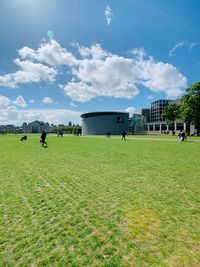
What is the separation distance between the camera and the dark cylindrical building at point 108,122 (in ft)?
289

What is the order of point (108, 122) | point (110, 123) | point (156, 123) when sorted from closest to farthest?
1. point (110, 123)
2. point (108, 122)
3. point (156, 123)

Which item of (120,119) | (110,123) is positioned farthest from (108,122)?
(120,119)

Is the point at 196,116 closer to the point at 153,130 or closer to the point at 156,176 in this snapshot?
the point at 156,176

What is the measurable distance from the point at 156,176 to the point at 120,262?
210 inches

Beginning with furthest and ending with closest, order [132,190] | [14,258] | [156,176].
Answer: [156,176] → [132,190] → [14,258]

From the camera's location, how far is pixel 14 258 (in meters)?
2.83

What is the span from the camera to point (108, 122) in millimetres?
89312

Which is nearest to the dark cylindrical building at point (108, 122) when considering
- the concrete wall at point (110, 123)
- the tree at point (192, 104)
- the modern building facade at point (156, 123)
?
the concrete wall at point (110, 123)

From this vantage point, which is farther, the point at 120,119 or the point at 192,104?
the point at 120,119

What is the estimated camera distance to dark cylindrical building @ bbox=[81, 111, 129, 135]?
8806 centimetres

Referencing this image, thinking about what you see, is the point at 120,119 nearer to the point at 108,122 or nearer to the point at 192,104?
the point at 108,122

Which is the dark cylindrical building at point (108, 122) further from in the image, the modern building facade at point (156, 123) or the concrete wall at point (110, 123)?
the modern building facade at point (156, 123)

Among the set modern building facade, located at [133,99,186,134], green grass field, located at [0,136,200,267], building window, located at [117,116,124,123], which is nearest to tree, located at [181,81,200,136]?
modern building facade, located at [133,99,186,134]

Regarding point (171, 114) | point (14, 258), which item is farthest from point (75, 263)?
point (171, 114)
